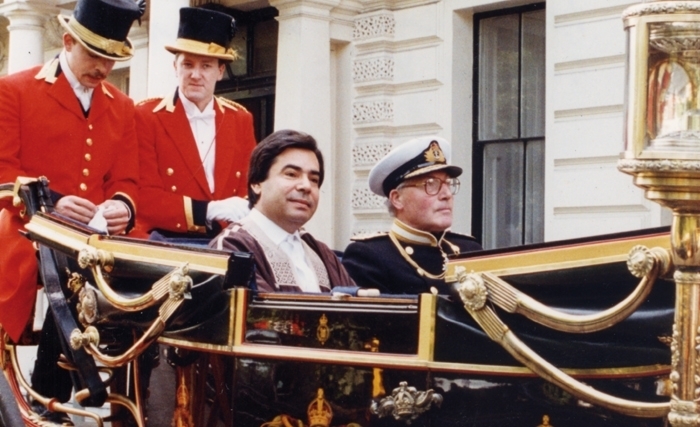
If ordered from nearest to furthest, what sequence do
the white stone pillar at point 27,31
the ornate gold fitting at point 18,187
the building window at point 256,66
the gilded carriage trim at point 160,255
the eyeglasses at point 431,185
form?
the gilded carriage trim at point 160,255
the ornate gold fitting at point 18,187
the eyeglasses at point 431,185
the building window at point 256,66
the white stone pillar at point 27,31

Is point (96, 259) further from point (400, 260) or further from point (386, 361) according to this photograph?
point (386, 361)

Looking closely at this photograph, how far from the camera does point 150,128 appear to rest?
520 cm

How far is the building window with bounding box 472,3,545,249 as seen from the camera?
9.54m

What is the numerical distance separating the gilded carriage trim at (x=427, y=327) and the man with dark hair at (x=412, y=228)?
4.41ft

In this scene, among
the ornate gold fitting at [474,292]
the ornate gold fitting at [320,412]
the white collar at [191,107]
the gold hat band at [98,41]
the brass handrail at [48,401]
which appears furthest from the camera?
the white collar at [191,107]

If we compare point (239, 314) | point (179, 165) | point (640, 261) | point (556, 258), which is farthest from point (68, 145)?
point (640, 261)

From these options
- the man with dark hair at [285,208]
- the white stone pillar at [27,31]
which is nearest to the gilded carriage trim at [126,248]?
the man with dark hair at [285,208]

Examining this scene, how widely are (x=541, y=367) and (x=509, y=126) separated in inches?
279

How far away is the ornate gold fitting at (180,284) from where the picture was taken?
11.2 ft

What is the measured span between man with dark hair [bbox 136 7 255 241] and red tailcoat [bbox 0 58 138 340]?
0.25 meters

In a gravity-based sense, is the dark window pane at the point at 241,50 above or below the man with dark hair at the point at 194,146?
above

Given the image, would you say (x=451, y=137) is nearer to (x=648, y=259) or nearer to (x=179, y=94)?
(x=179, y=94)

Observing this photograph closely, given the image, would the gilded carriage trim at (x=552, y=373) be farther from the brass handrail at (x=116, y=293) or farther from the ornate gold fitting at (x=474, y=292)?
the brass handrail at (x=116, y=293)

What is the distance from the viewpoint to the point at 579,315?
8.89ft
